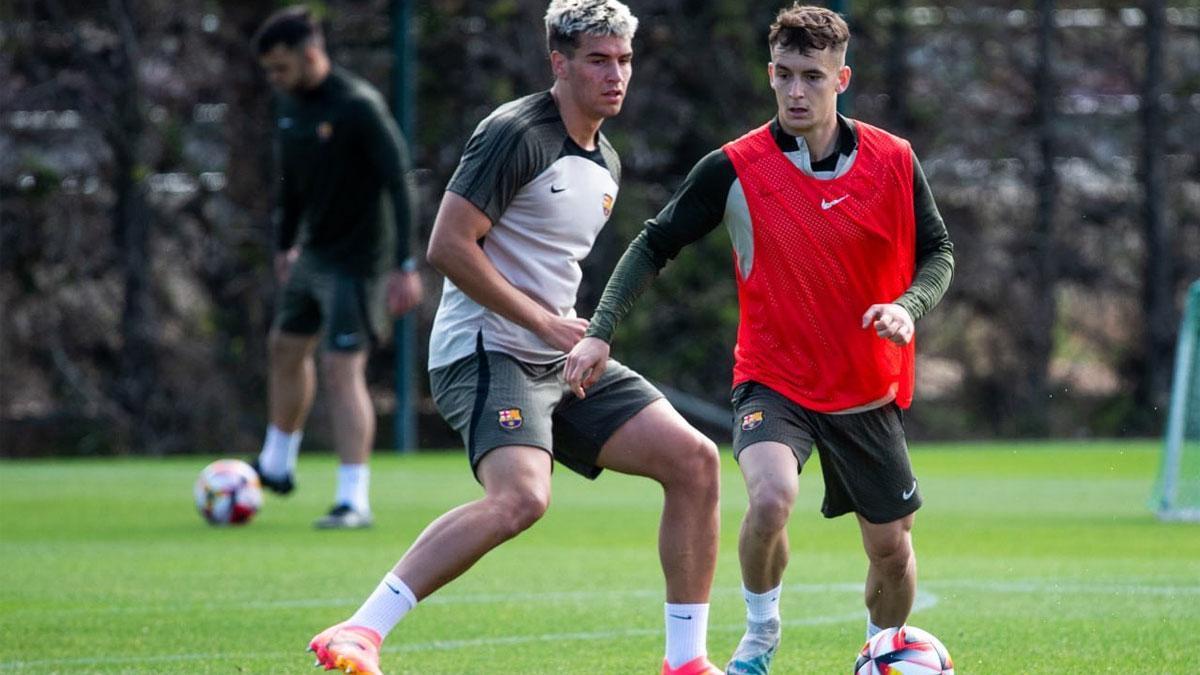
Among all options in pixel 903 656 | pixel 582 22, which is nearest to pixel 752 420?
pixel 903 656

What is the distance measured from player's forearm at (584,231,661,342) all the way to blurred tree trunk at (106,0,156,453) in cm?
1375

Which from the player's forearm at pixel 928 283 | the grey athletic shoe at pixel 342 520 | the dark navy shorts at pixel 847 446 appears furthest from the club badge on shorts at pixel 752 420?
the grey athletic shoe at pixel 342 520

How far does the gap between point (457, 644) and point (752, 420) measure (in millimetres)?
1500

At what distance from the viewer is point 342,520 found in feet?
35.1

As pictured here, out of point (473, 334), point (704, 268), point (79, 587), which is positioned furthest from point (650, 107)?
point (473, 334)

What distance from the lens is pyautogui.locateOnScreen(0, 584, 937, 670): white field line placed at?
624 cm

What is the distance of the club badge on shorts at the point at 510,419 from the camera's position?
5.78 m

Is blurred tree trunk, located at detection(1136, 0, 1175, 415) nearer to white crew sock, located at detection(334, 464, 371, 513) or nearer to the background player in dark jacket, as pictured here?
the background player in dark jacket

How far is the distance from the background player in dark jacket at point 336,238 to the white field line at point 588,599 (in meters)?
2.81

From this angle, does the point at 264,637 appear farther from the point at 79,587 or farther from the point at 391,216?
the point at 391,216

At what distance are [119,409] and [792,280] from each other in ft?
48.0

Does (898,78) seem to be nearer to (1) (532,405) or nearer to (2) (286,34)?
(2) (286,34)

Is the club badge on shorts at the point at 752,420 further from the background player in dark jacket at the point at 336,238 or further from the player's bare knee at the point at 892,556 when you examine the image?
the background player in dark jacket at the point at 336,238

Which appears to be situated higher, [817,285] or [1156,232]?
[817,285]
